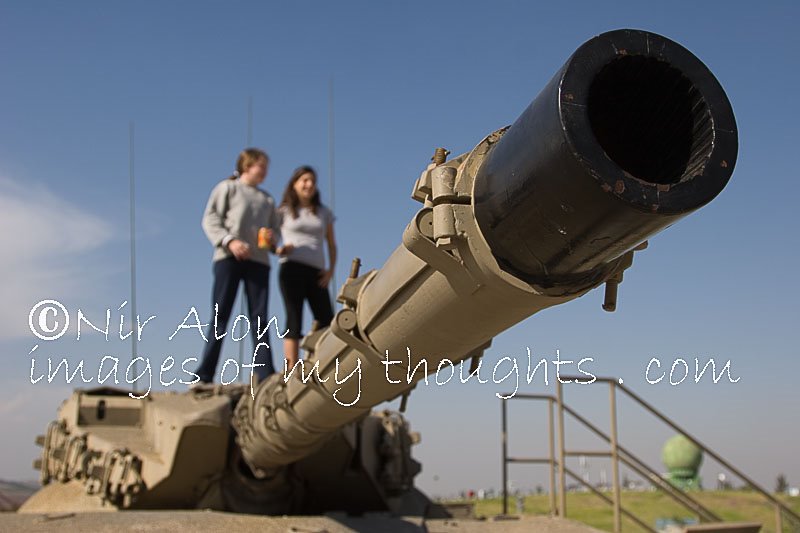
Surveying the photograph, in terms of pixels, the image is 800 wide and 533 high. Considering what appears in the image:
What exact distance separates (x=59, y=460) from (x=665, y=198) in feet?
21.2

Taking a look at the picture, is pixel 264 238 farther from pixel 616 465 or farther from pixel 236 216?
pixel 616 465

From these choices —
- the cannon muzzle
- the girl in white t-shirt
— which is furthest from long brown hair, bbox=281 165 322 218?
the cannon muzzle

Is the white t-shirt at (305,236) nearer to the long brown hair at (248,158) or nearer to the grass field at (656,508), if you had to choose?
the long brown hair at (248,158)

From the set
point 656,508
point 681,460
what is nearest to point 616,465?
point 656,508

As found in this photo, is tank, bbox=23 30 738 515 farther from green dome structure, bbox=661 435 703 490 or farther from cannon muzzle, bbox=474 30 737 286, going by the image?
green dome structure, bbox=661 435 703 490

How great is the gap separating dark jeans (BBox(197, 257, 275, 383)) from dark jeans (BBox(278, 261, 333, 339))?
33 centimetres

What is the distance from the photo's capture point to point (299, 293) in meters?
7.80

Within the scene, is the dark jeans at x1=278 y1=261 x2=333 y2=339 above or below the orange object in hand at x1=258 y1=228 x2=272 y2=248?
below

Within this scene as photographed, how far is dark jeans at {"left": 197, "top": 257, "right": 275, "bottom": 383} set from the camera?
7891 millimetres

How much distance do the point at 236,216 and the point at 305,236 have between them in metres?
0.73

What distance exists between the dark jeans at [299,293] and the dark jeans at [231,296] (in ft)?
1.09

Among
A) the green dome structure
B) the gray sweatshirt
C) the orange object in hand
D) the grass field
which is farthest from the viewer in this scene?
the green dome structure

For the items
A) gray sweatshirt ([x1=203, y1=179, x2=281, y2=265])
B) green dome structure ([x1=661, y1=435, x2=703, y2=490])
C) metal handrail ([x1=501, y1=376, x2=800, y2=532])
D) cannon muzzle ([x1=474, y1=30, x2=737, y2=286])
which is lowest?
green dome structure ([x1=661, y1=435, x2=703, y2=490])

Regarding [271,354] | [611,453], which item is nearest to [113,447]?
[271,354]
